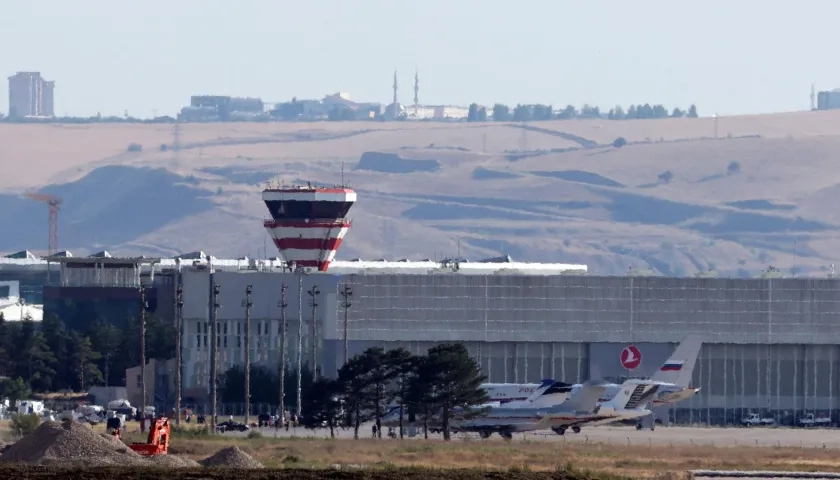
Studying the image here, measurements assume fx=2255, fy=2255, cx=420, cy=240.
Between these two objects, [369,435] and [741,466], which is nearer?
[741,466]

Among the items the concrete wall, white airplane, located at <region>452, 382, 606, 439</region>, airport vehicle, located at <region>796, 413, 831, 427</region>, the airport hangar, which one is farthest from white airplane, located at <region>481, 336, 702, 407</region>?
the concrete wall

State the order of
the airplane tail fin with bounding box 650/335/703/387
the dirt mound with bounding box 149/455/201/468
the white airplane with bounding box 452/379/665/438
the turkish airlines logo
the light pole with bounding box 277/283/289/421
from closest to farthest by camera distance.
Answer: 1. the dirt mound with bounding box 149/455/201/468
2. the white airplane with bounding box 452/379/665/438
3. the light pole with bounding box 277/283/289/421
4. the airplane tail fin with bounding box 650/335/703/387
5. the turkish airlines logo

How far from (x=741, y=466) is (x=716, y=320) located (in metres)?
74.7

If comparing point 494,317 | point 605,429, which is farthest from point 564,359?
point 605,429

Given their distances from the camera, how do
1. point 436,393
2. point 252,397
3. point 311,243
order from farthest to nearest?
point 311,243 → point 252,397 → point 436,393

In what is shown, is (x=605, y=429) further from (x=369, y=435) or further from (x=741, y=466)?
(x=741, y=466)

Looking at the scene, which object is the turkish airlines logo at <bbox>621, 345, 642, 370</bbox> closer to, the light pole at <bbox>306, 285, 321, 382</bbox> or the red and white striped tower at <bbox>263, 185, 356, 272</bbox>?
the light pole at <bbox>306, 285, 321, 382</bbox>

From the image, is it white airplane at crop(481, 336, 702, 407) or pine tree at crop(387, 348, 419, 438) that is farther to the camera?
white airplane at crop(481, 336, 702, 407)

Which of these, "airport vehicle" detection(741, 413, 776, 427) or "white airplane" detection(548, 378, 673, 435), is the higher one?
"white airplane" detection(548, 378, 673, 435)

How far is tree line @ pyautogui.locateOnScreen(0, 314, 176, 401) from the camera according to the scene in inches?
6535

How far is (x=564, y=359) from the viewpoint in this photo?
167 metres

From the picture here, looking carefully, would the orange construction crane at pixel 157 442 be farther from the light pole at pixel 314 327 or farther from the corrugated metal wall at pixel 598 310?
the corrugated metal wall at pixel 598 310

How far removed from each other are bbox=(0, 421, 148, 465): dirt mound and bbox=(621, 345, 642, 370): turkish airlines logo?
3428 inches

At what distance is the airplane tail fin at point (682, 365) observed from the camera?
14775 cm
